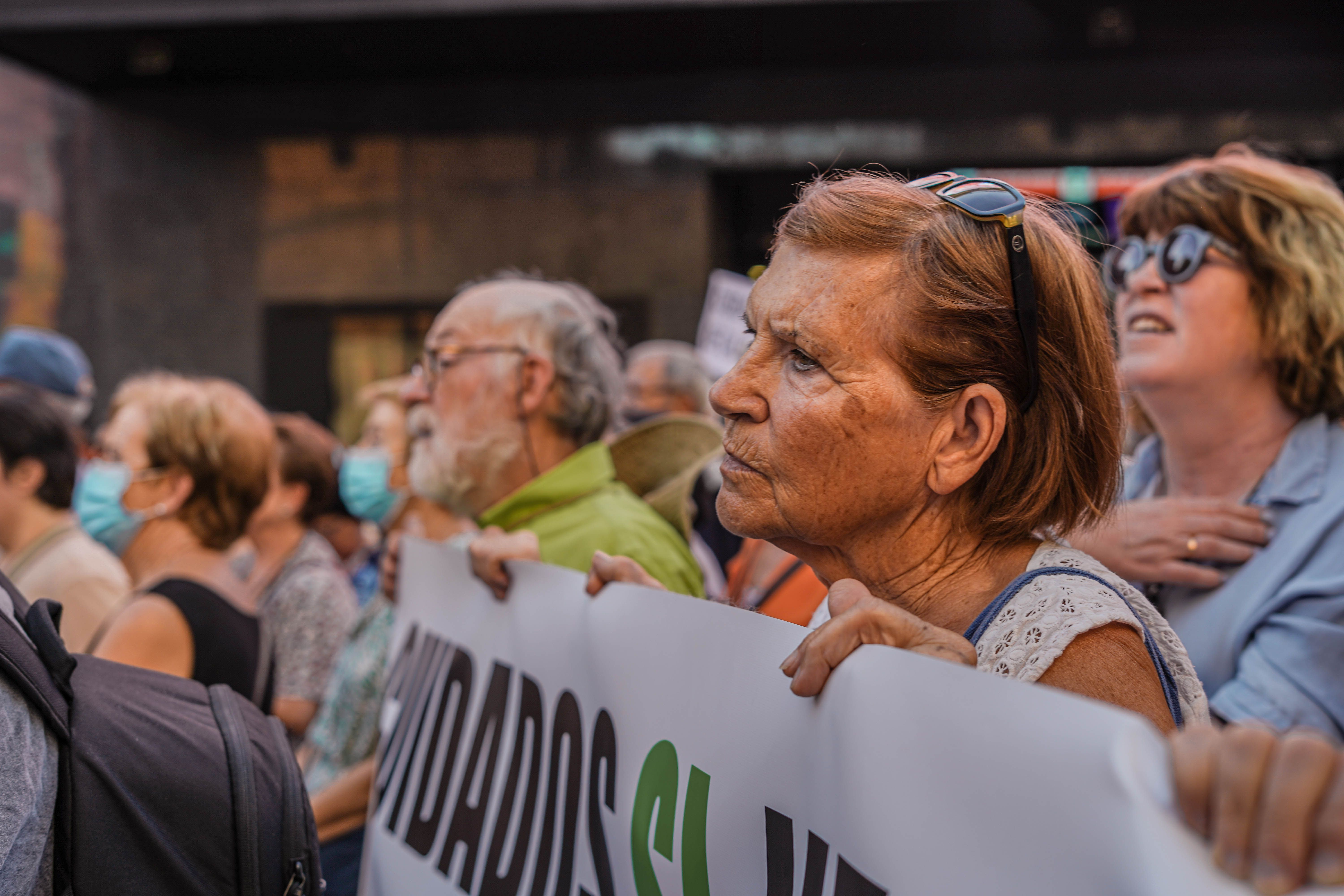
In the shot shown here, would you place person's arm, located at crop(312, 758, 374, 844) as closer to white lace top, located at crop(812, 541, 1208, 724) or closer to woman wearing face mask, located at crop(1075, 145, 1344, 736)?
woman wearing face mask, located at crop(1075, 145, 1344, 736)

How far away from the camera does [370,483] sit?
4.96 metres

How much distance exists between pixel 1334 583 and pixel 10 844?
2.12 meters

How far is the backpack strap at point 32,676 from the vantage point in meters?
1.43

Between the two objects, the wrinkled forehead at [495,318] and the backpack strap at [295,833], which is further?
the wrinkled forehead at [495,318]

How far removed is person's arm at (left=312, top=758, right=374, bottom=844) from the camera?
306 cm

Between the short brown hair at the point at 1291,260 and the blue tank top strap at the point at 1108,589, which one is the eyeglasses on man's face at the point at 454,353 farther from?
the blue tank top strap at the point at 1108,589

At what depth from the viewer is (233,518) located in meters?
3.48

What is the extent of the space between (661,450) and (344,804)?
1.36 meters

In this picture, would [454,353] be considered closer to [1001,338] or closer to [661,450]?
[661,450]

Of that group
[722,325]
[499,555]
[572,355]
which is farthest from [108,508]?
[722,325]

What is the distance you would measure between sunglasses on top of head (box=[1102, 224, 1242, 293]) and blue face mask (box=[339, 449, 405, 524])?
130 inches

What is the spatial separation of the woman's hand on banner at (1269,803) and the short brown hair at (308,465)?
4.71m

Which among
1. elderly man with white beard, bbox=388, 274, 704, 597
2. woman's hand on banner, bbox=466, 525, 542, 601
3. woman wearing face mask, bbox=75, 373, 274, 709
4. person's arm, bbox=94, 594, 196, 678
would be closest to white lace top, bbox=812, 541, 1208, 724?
woman's hand on banner, bbox=466, 525, 542, 601

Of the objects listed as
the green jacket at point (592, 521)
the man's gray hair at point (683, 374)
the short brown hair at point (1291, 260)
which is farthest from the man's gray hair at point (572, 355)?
the man's gray hair at point (683, 374)
